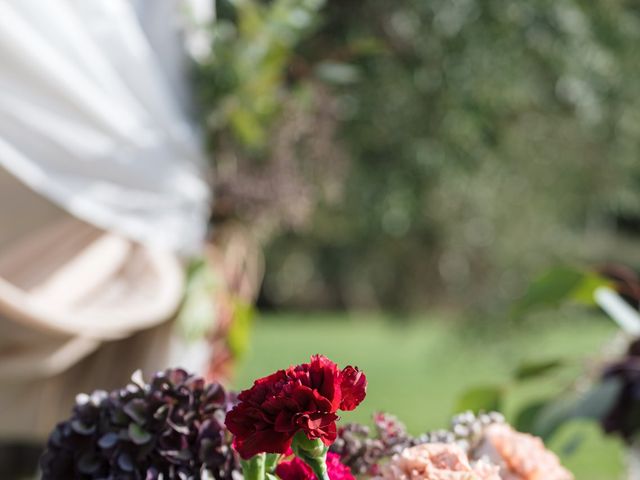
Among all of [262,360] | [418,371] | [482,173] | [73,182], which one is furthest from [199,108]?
[418,371]

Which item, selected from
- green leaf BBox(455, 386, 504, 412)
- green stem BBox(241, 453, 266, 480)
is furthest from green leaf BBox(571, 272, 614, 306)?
green stem BBox(241, 453, 266, 480)

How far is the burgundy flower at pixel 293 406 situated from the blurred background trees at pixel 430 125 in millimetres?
1455

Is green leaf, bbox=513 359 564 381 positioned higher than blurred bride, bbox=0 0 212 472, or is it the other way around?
blurred bride, bbox=0 0 212 472

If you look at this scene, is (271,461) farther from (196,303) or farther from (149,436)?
(196,303)

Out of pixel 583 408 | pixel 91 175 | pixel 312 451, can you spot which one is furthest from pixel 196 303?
pixel 312 451

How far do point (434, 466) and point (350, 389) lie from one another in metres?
0.11

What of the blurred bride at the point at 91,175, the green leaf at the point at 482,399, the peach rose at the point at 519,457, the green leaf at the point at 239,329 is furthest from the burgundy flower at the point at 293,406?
the green leaf at the point at 239,329

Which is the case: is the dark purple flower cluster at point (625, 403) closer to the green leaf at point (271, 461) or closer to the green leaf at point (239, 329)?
the green leaf at point (271, 461)

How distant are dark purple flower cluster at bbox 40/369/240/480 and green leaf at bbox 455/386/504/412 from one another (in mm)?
634

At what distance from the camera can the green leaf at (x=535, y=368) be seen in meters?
1.58

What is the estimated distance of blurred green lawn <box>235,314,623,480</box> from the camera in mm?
4139

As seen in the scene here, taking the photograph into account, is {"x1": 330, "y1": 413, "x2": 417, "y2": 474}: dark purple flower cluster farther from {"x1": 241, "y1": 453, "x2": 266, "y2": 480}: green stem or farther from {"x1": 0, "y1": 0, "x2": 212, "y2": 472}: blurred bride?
{"x1": 0, "y1": 0, "x2": 212, "y2": 472}: blurred bride

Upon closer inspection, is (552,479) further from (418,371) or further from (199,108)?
(418,371)

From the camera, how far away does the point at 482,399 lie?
141 cm
